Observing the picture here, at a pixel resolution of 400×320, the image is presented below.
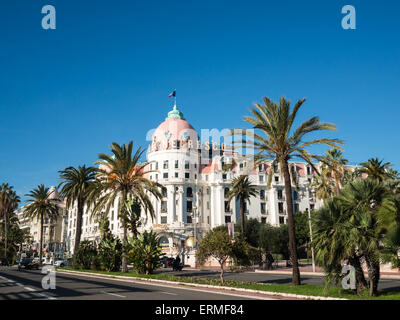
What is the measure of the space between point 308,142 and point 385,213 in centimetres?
876

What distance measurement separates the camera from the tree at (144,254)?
30000 millimetres

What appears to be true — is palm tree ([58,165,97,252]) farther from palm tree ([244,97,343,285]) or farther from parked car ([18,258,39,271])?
palm tree ([244,97,343,285])

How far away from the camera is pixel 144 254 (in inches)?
1186

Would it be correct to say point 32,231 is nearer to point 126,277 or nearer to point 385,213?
point 126,277

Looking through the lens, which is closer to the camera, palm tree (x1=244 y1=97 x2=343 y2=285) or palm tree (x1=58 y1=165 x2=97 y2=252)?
palm tree (x1=244 y1=97 x2=343 y2=285)

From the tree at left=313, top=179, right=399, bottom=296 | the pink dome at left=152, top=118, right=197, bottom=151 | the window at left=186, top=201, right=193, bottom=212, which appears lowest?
the tree at left=313, top=179, right=399, bottom=296

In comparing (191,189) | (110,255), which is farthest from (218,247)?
(191,189)

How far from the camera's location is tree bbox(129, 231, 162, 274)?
98.4ft

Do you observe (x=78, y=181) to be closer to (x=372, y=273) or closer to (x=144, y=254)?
(x=144, y=254)

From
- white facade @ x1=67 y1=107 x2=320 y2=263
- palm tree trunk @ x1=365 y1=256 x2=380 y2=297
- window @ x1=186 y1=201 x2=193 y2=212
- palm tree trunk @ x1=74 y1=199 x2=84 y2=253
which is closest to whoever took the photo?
palm tree trunk @ x1=365 y1=256 x2=380 y2=297

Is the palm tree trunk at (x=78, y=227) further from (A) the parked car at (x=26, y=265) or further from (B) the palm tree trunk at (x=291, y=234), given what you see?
(B) the palm tree trunk at (x=291, y=234)

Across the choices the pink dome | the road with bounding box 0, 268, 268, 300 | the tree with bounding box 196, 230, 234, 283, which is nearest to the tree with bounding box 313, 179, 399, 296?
the road with bounding box 0, 268, 268, 300
